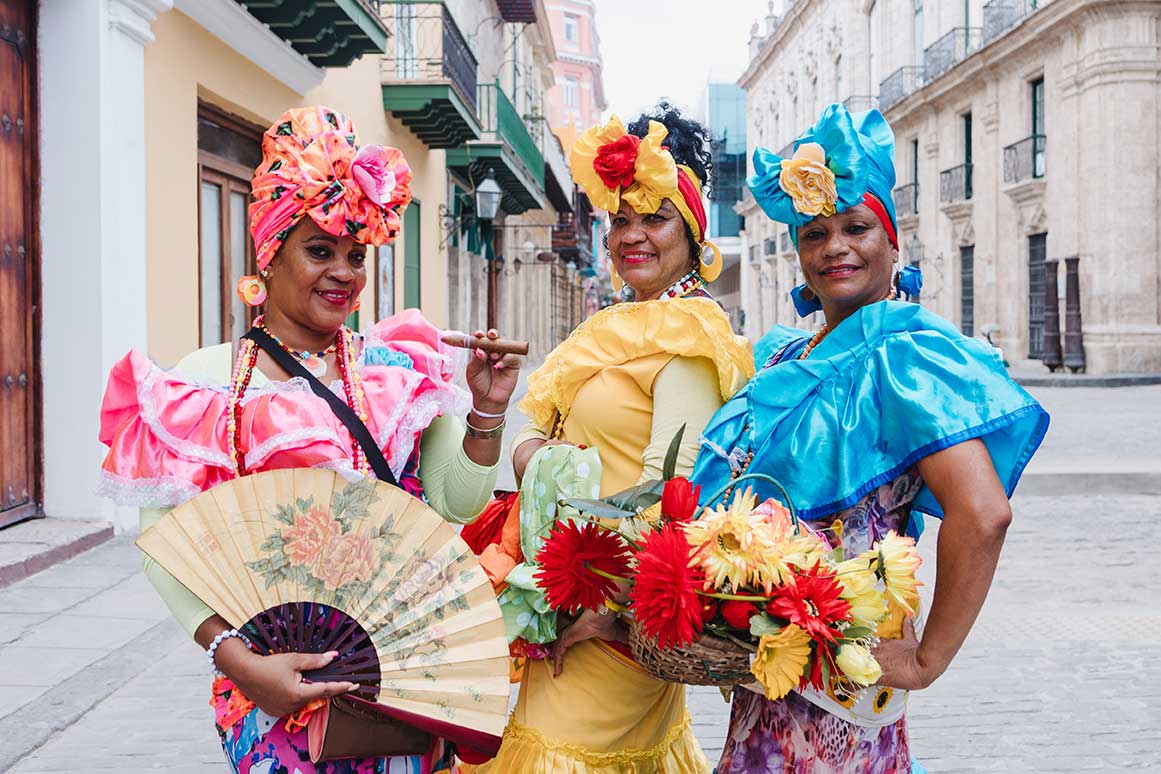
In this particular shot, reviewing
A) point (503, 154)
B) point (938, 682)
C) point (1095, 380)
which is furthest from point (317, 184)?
point (1095, 380)

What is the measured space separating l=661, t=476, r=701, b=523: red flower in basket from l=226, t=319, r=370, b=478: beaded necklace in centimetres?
59

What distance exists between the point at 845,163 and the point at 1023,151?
28.3 m

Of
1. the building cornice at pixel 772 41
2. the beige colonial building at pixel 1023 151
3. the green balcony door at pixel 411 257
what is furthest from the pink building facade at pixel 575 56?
the green balcony door at pixel 411 257

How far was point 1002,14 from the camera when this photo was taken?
96.1ft

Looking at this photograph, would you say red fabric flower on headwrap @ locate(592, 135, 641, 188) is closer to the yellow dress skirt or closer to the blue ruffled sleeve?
the yellow dress skirt

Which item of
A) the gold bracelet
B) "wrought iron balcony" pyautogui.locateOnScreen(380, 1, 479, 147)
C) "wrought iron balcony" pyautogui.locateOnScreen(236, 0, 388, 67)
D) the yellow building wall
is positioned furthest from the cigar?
"wrought iron balcony" pyautogui.locateOnScreen(380, 1, 479, 147)

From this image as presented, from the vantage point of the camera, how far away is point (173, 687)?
4.46 meters

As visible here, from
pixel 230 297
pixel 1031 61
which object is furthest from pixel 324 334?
pixel 1031 61

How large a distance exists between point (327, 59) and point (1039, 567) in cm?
825

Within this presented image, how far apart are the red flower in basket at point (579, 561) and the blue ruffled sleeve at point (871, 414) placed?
0.29 metres

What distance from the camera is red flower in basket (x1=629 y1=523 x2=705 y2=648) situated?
1.73 m

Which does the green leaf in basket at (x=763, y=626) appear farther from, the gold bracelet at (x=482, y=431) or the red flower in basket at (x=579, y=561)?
the gold bracelet at (x=482, y=431)

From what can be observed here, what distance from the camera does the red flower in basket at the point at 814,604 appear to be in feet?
5.48

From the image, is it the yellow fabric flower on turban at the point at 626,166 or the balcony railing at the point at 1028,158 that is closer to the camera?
the yellow fabric flower on turban at the point at 626,166
